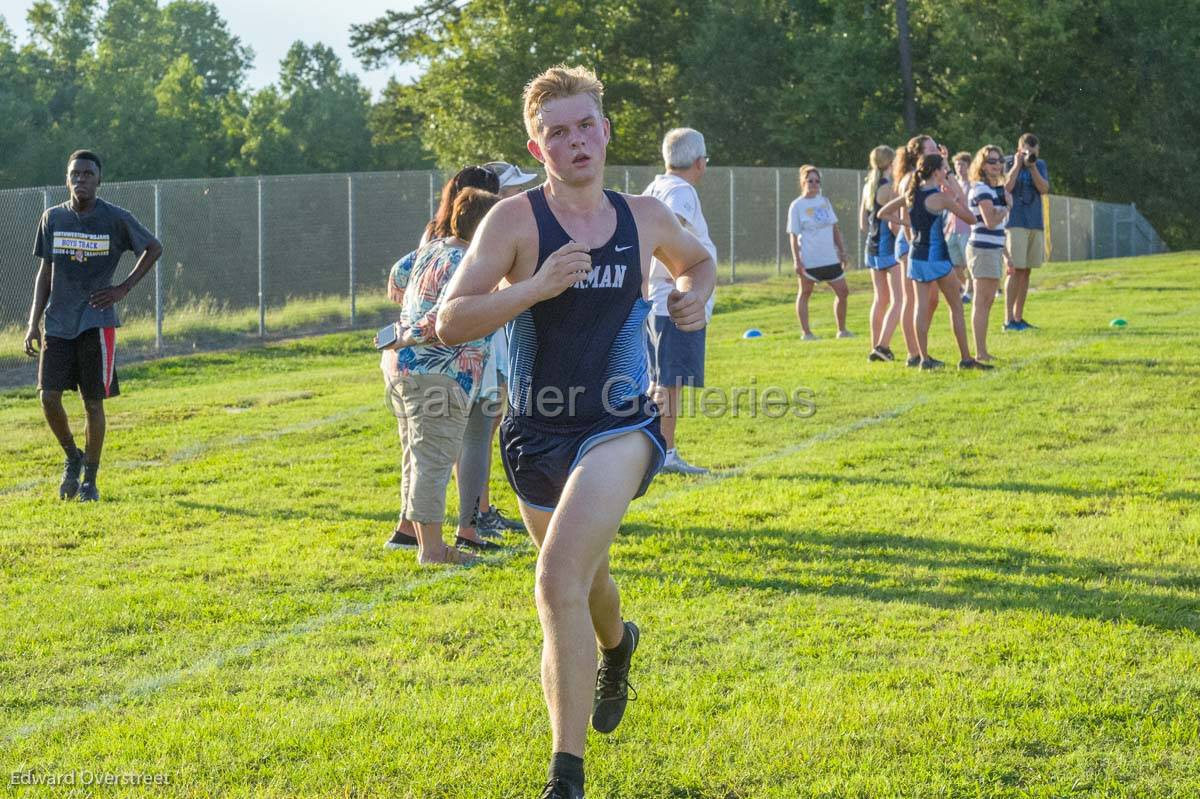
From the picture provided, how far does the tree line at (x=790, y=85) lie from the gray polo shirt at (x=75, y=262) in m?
34.1

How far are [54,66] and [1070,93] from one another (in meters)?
36.2

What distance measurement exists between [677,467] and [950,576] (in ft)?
10.1

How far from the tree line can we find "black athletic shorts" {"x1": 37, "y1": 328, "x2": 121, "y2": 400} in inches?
1345

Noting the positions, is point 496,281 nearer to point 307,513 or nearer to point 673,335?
point 307,513

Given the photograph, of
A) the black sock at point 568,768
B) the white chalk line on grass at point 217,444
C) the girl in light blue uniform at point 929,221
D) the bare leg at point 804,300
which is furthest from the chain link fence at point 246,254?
the black sock at point 568,768

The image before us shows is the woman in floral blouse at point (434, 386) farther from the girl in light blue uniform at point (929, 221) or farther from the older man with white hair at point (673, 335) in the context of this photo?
the girl in light blue uniform at point (929, 221)

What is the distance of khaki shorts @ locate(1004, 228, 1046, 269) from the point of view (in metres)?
16.1

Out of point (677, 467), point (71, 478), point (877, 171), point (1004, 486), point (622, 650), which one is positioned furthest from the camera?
point (877, 171)

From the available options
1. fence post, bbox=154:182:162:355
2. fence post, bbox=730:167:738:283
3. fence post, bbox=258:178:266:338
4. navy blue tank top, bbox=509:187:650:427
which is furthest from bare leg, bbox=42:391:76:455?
fence post, bbox=730:167:738:283

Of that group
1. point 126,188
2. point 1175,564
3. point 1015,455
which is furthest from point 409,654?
point 126,188

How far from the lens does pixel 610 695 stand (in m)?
4.56

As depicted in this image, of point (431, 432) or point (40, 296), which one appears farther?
point (40, 296)

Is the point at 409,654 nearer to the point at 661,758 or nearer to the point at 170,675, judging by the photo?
the point at 170,675

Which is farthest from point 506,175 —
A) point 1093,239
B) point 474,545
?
point 1093,239
